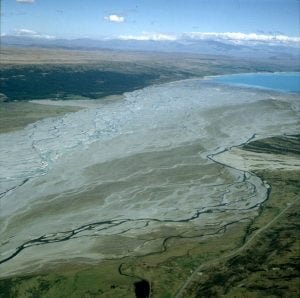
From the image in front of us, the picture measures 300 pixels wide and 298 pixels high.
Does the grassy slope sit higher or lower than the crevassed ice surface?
lower

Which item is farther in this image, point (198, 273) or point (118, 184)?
point (118, 184)

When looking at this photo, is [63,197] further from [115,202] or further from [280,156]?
[280,156]

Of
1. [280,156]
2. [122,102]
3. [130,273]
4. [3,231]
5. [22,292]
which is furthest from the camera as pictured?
[122,102]

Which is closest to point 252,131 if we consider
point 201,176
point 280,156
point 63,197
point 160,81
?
point 280,156

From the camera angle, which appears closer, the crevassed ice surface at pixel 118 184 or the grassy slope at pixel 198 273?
the grassy slope at pixel 198 273

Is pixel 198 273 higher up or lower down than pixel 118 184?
lower down

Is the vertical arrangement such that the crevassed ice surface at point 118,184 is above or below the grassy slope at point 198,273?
above

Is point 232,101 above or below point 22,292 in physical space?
above

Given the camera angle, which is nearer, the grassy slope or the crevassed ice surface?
the grassy slope
